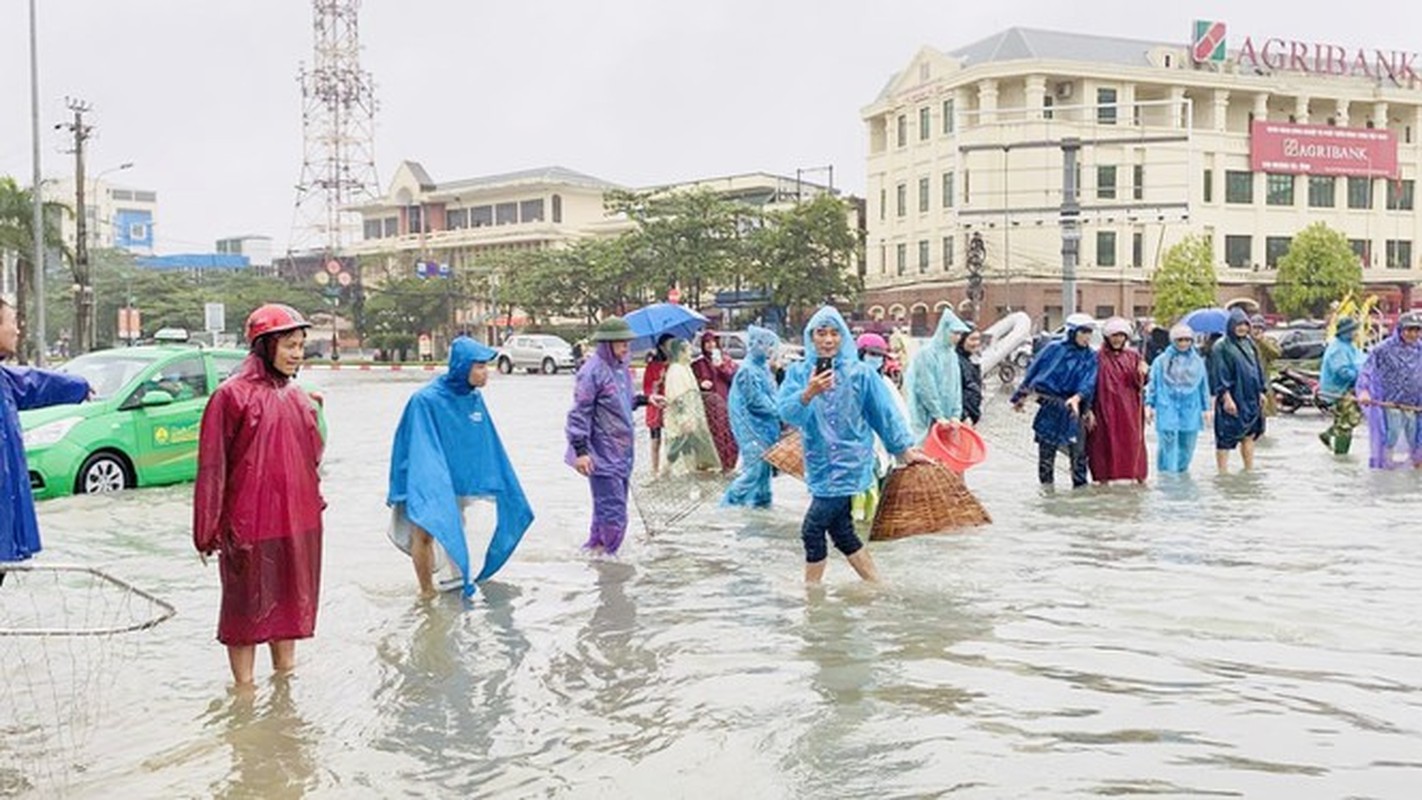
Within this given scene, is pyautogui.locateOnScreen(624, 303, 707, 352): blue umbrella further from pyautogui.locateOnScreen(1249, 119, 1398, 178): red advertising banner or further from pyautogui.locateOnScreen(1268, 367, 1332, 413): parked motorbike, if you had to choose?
pyautogui.locateOnScreen(1249, 119, 1398, 178): red advertising banner

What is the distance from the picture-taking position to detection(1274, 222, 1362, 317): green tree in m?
53.2

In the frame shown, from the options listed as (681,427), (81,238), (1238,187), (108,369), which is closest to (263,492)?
(108,369)

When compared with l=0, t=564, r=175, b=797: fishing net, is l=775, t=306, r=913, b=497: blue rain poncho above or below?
above

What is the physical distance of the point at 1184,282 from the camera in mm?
49562

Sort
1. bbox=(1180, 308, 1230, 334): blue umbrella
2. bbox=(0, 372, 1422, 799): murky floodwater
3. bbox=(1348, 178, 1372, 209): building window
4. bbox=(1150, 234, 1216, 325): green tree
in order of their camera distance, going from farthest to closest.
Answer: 1. bbox=(1348, 178, 1372, 209): building window
2. bbox=(1150, 234, 1216, 325): green tree
3. bbox=(1180, 308, 1230, 334): blue umbrella
4. bbox=(0, 372, 1422, 799): murky floodwater

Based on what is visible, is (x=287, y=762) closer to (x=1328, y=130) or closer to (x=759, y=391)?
(x=759, y=391)

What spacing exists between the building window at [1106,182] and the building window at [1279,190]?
26.8 ft

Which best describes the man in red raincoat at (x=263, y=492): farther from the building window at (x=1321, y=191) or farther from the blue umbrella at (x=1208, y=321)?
the building window at (x=1321, y=191)

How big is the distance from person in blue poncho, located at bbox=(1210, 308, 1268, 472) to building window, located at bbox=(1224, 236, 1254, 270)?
4781 cm

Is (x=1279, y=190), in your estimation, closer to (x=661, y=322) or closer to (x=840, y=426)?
(x=661, y=322)

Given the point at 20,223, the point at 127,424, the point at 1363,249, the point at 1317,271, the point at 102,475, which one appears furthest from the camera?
the point at 1363,249

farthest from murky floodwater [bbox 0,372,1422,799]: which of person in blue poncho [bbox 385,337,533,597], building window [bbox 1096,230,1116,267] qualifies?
building window [bbox 1096,230,1116,267]

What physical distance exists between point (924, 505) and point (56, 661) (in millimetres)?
4409

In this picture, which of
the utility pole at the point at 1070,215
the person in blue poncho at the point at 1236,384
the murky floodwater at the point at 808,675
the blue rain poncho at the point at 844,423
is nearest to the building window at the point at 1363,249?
the utility pole at the point at 1070,215
